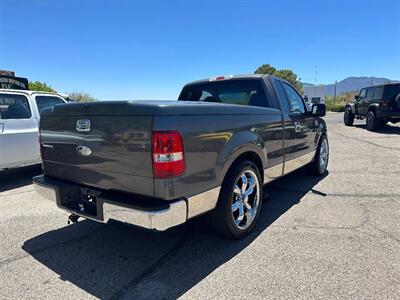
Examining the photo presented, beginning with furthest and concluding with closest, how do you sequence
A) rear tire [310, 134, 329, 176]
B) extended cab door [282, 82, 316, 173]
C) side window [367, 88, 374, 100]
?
1. side window [367, 88, 374, 100]
2. rear tire [310, 134, 329, 176]
3. extended cab door [282, 82, 316, 173]

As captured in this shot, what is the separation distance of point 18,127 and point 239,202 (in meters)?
4.75

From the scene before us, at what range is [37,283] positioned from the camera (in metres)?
2.63

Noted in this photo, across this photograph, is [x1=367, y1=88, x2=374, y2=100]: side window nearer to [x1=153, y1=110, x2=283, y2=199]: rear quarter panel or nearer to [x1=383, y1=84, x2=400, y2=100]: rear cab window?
[x1=383, y1=84, x2=400, y2=100]: rear cab window

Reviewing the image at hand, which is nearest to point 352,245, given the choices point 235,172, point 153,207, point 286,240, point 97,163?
point 286,240

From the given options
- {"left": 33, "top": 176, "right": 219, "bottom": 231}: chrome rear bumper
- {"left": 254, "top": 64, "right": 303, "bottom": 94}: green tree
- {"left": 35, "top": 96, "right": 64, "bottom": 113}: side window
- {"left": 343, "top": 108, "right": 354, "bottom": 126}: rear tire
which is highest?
{"left": 254, "top": 64, "right": 303, "bottom": 94}: green tree

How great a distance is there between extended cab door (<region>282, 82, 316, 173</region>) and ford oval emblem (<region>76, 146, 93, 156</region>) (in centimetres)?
277

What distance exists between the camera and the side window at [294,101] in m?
4.71

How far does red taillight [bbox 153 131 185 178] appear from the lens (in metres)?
2.37

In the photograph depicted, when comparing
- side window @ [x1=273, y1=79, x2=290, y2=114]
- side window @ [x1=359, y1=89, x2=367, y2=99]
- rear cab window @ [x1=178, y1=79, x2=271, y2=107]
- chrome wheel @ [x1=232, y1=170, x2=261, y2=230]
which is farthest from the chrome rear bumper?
side window @ [x1=359, y1=89, x2=367, y2=99]

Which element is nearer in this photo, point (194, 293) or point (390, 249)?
point (194, 293)

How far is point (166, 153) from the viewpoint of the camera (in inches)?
94.1

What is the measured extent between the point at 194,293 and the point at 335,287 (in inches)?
45.4

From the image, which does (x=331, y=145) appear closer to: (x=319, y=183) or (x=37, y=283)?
(x=319, y=183)

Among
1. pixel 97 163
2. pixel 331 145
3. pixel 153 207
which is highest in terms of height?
pixel 97 163
